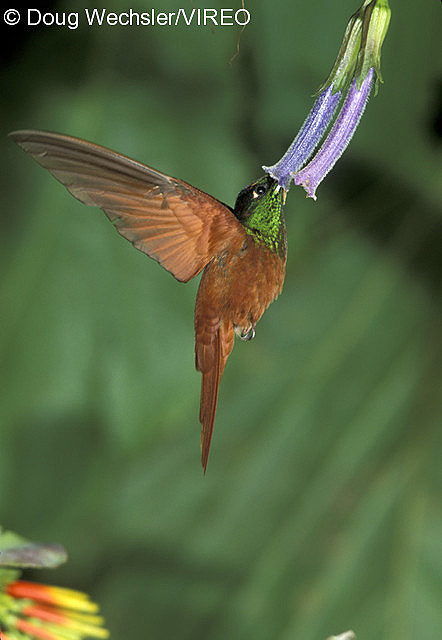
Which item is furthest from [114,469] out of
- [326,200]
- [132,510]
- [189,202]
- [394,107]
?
[189,202]

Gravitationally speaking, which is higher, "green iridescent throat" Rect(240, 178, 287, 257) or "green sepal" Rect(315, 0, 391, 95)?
"green sepal" Rect(315, 0, 391, 95)

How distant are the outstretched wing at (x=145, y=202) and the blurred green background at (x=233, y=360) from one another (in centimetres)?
37

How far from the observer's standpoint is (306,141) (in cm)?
20

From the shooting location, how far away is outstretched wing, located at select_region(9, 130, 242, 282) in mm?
177

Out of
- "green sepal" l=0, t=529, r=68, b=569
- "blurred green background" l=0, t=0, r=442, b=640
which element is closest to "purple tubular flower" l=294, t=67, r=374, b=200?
"green sepal" l=0, t=529, r=68, b=569

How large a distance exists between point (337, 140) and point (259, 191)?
0.02 m

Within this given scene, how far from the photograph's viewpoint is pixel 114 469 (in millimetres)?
918

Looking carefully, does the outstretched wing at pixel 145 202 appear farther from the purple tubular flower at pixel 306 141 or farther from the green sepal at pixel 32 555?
the green sepal at pixel 32 555

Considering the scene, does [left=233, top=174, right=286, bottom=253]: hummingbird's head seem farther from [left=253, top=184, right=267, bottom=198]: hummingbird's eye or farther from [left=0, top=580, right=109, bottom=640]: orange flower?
[left=0, top=580, right=109, bottom=640]: orange flower

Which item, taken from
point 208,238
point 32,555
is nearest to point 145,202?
point 208,238

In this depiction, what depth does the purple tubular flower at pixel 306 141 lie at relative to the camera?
0.64 feet

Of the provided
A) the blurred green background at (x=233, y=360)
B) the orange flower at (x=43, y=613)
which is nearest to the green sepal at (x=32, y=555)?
the orange flower at (x=43, y=613)

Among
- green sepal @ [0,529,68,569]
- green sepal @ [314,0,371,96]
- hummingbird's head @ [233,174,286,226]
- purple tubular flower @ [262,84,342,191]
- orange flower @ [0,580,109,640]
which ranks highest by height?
green sepal @ [314,0,371,96]

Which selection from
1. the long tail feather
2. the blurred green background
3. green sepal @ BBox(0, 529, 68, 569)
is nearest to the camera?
the long tail feather
